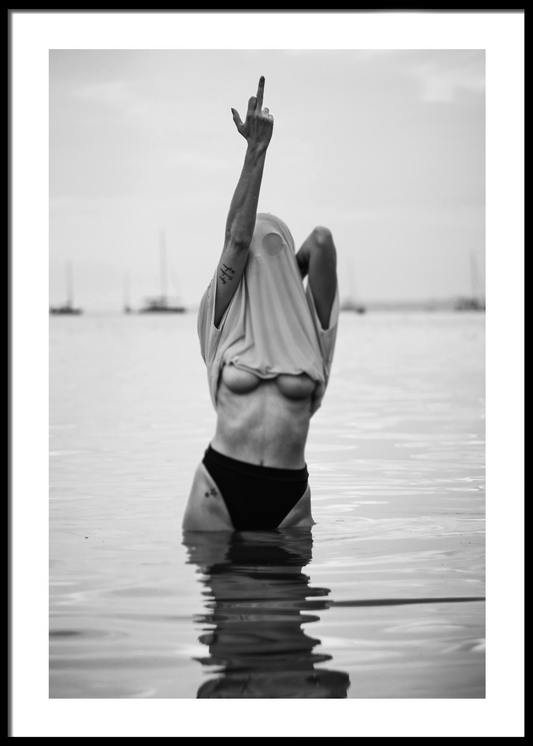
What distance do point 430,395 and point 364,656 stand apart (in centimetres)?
936

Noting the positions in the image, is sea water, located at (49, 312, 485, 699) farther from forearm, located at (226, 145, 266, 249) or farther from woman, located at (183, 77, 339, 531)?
forearm, located at (226, 145, 266, 249)

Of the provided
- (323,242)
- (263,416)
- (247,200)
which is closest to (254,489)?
(263,416)

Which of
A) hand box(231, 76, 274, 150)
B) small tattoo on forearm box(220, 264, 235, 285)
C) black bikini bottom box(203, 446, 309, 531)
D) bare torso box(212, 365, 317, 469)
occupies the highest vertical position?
hand box(231, 76, 274, 150)

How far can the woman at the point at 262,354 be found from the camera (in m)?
4.37

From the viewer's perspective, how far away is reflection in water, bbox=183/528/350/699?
3471mm

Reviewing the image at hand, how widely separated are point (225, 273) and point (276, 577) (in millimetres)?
1380

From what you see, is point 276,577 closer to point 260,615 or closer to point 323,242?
point 260,615

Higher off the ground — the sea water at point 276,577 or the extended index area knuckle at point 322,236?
the extended index area knuckle at point 322,236

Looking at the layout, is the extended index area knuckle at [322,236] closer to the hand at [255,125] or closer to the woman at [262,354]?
the woman at [262,354]

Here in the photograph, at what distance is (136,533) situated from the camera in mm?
5414

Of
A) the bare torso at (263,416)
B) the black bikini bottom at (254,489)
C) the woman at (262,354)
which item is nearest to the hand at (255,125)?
the woman at (262,354)

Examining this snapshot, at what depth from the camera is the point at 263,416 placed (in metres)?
4.42

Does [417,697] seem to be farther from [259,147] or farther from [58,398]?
[58,398]

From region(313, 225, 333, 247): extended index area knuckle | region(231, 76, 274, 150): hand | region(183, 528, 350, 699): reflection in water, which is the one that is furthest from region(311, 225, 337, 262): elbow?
→ region(183, 528, 350, 699): reflection in water
